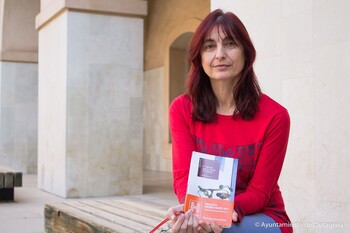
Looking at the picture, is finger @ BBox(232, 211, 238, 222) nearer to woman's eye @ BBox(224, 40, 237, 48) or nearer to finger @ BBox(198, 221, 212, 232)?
finger @ BBox(198, 221, 212, 232)

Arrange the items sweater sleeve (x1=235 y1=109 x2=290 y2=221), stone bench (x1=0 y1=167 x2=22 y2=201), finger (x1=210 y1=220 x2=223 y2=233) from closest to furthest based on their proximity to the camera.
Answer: finger (x1=210 y1=220 x2=223 y2=233) < sweater sleeve (x1=235 y1=109 x2=290 y2=221) < stone bench (x1=0 y1=167 x2=22 y2=201)

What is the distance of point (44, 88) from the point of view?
404 inches

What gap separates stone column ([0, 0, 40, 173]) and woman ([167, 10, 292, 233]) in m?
11.9

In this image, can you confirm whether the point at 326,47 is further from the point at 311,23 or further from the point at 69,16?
the point at 69,16

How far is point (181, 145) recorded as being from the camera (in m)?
2.67

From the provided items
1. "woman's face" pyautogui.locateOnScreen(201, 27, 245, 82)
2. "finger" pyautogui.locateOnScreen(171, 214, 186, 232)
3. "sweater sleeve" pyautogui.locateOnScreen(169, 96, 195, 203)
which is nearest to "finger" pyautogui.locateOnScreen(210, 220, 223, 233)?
"finger" pyautogui.locateOnScreen(171, 214, 186, 232)

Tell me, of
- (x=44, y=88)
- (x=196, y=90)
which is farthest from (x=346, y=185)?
(x=44, y=88)

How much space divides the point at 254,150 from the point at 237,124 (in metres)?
0.15

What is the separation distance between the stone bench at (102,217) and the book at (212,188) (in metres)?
1.35

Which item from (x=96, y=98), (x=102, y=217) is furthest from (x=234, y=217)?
(x=96, y=98)

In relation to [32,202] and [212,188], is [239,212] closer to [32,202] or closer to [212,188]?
[212,188]

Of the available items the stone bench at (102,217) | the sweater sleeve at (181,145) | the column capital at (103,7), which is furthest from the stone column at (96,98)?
the sweater sleeve at (181,145)

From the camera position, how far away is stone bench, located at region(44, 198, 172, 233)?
378 centimetres

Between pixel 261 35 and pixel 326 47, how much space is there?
888 mm
